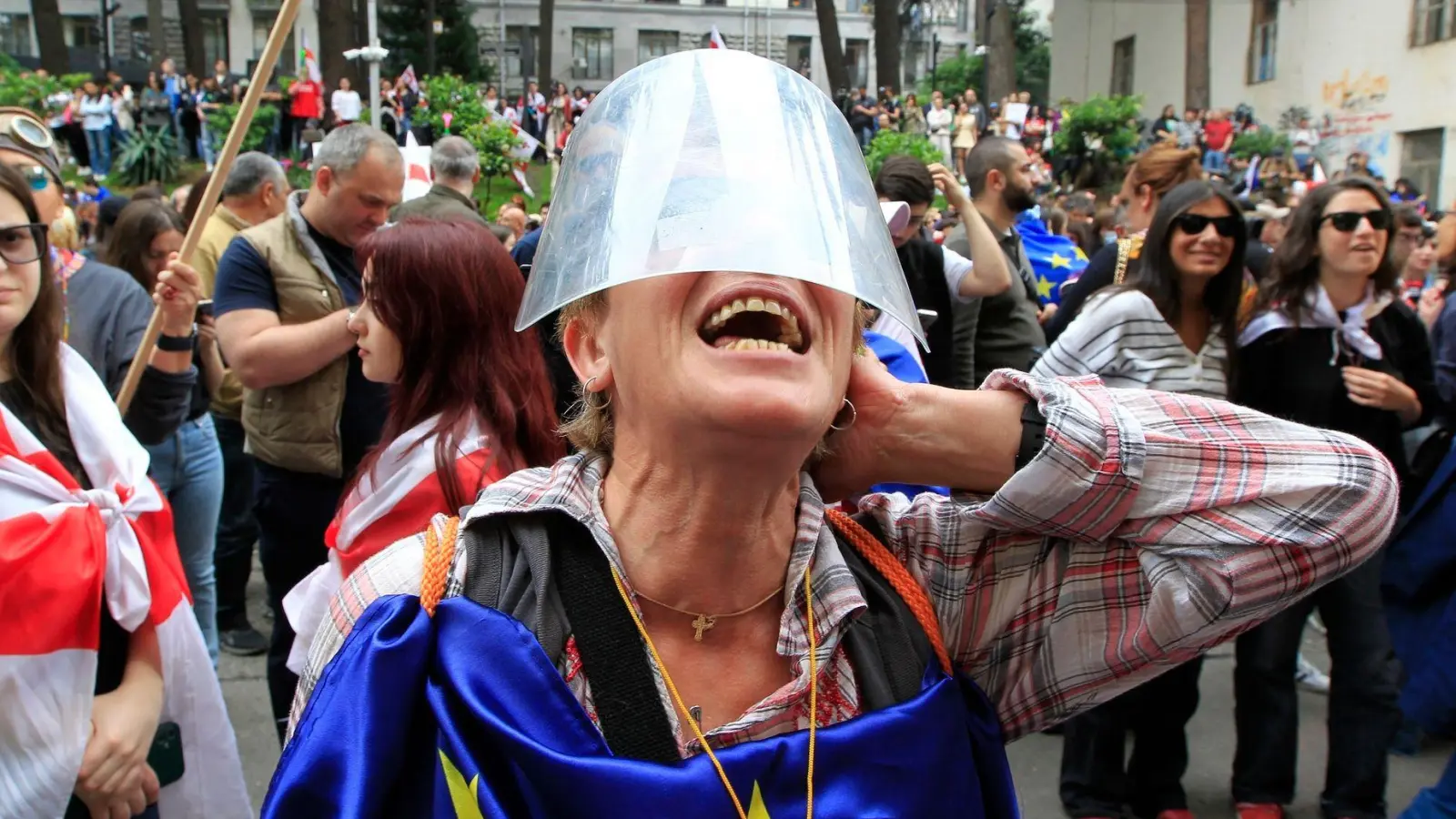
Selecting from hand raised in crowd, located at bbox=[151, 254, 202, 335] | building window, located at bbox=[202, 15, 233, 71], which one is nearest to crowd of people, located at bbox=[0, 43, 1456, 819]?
hand raised in crowd, located at bbox=[151, 254, 202, 335]

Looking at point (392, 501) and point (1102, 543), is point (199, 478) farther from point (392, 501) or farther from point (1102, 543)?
point (1102, 543)

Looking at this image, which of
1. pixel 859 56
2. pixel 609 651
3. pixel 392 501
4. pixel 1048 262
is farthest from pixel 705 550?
pixel 859 56

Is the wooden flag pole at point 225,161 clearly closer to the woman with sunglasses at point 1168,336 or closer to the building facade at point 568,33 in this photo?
the woman with sunglasses at point 1168,336

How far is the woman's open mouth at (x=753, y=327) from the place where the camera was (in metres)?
1.24

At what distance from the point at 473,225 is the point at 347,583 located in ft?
4.88

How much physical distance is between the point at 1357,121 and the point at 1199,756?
23201 mm

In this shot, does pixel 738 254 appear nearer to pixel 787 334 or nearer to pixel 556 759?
pixel 787 334

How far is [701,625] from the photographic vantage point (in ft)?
4.70

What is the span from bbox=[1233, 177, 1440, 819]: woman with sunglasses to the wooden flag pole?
2889 millimetres

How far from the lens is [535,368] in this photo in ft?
8.90

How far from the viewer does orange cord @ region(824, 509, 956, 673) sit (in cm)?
143

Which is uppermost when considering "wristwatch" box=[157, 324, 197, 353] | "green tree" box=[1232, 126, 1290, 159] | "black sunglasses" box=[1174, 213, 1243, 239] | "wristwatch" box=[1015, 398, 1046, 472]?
"green tree" box=[1232, 126, 1290, 159]

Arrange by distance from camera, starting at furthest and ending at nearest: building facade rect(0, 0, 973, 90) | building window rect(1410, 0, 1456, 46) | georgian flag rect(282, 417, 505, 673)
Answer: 1. building facade rect(0, 0, 973, 90)
2. building window rect(1410, 0, 1456, 46)
3. georgian flag rect(282, 417, 505, 673)

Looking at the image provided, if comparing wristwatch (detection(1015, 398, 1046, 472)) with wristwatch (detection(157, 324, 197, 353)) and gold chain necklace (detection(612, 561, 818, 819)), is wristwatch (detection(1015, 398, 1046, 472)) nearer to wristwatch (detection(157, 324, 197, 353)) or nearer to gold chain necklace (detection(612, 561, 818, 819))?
gold chain necklace (detection(612, 561, 818, 819))
